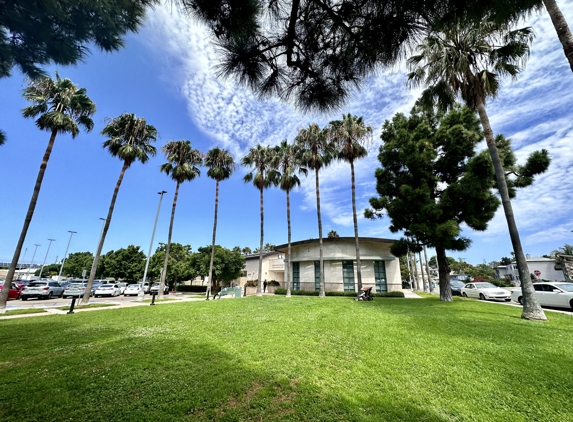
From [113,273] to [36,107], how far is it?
4169 cm

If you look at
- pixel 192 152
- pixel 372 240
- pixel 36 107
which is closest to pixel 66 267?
pixel 192 152

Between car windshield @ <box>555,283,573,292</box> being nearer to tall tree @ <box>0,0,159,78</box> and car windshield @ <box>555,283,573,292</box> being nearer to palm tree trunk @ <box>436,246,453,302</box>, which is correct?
palm tree trunk @ <box>436,246,453,302</box>

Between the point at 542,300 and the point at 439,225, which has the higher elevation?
the point at 439,225

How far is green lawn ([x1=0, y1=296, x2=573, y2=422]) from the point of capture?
110 inches

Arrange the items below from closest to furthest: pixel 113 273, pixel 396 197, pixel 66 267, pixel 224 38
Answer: pixel 224 38 < pixel 396 197 < pixel 113 273 < pixel 66 267

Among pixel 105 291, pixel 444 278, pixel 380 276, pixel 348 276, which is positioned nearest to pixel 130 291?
pixel 105 291

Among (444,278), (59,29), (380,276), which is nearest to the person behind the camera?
(59,29)

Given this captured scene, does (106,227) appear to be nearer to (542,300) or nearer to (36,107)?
(36,107)

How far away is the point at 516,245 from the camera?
370 inches

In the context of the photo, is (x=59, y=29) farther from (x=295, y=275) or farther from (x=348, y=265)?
(x=295, y=275)

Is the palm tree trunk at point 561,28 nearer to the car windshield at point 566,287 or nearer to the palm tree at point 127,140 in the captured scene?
the car windshield at point 566,287

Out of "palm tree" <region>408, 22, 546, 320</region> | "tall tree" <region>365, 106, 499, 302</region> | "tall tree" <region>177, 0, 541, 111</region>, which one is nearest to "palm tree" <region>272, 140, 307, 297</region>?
"tall tree" <region>365, 106, 499, 302</region>

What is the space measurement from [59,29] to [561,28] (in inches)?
295

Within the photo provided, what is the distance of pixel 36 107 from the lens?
12.5 m
